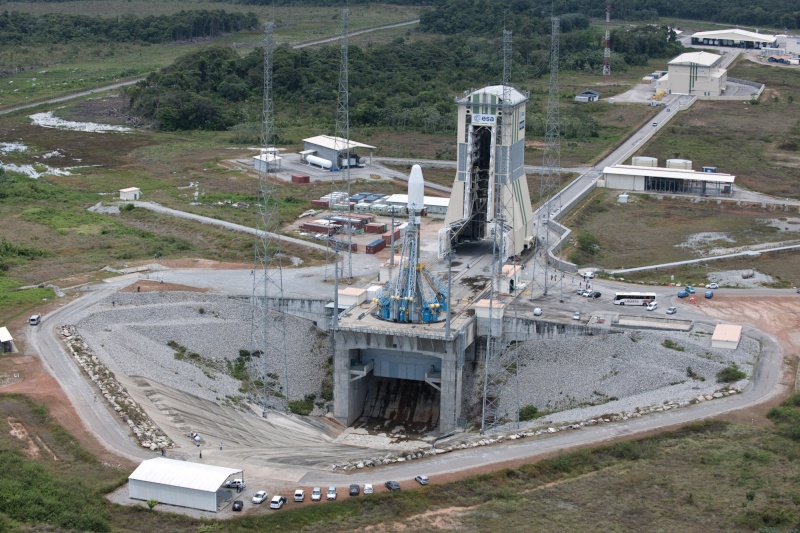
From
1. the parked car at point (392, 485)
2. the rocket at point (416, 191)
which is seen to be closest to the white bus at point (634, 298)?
the rocket at point (416, 191)

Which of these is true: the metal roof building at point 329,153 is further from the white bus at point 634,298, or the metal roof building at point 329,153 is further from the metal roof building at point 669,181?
the white bus at point 634,298

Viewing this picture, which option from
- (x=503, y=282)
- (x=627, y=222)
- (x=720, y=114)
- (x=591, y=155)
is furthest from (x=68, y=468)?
(x=720, y=114)

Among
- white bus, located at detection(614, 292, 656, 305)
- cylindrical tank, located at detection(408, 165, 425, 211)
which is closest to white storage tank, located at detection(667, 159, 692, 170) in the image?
white bus, located at detection(614, 292, 656, 305)

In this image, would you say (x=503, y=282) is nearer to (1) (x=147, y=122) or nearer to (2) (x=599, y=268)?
(2) (x=599, y=268)

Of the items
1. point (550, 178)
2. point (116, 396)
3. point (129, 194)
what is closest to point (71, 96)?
point (129, 194)

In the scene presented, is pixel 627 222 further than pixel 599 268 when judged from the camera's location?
Yes

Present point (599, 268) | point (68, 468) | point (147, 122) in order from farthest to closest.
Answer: point (147, 122) → point (599, 268) → point (68, 468)

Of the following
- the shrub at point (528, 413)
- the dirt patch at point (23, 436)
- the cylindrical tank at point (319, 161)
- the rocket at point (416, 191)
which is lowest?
the shrub at point (528, 413)
